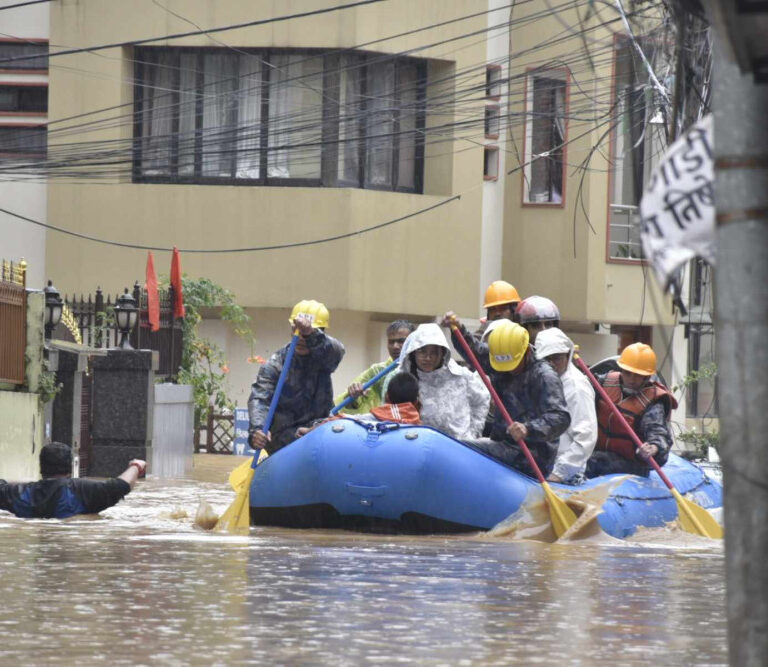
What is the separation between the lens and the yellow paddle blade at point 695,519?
1394 cm

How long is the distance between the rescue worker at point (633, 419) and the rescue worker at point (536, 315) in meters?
0.67

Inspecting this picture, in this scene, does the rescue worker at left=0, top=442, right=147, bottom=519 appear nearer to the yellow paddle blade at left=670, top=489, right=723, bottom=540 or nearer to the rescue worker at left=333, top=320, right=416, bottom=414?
the rescue worker at left=333, top=320, right=416, bottom=414

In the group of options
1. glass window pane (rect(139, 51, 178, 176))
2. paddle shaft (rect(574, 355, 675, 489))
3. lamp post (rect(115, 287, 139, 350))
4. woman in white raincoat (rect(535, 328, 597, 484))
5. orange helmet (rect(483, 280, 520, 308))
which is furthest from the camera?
glass window pane (rect(139, 51, 178, 176))

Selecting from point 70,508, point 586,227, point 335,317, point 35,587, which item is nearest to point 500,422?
point 70,508

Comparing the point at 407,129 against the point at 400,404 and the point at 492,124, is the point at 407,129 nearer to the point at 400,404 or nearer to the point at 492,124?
the point at 492,124

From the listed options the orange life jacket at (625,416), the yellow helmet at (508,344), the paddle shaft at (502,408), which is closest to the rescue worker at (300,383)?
the paddle shaft at (502,408)

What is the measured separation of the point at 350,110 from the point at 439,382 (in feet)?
44.3

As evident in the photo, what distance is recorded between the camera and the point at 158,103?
27.0 meters

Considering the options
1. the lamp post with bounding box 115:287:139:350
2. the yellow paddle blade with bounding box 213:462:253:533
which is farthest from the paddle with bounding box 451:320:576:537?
the lamp post with bounding box 115:287:139:350

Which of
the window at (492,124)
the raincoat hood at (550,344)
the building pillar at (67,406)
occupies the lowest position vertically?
the building pillar at (67,406)

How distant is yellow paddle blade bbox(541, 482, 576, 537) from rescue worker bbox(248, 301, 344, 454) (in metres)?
2.05

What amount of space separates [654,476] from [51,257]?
14344mm

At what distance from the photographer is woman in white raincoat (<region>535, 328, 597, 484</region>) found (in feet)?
46.1

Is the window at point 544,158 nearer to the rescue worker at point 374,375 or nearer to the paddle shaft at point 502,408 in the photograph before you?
the rescue worker at point 374,375
